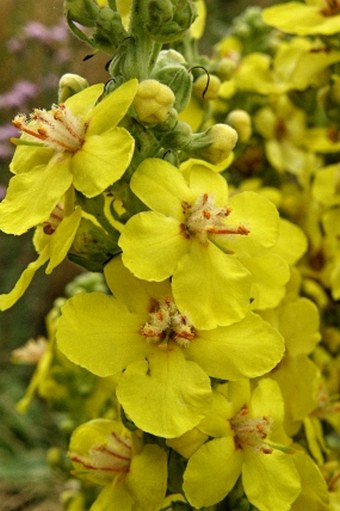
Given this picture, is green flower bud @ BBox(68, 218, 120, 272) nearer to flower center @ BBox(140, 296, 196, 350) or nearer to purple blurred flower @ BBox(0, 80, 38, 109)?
flower center @ BBox(140, 296, 196, 350)

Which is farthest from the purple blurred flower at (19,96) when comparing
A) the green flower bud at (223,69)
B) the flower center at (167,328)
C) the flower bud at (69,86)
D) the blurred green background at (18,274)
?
the flower center at (167,328)

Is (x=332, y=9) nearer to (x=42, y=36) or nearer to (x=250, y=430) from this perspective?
(x=250, y=430)

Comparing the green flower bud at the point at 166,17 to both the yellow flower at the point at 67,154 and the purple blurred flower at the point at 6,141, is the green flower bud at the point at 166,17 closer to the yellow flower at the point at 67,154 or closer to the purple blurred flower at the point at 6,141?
the yellow flower at the point at 67,154

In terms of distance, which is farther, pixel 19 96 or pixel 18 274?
pixel 18 274

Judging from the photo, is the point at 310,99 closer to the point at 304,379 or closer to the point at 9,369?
the point at 304,379

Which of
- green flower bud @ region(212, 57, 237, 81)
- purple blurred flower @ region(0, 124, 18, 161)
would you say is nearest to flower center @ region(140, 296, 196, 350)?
green flower bud @ region(212, 57, 237, 81)

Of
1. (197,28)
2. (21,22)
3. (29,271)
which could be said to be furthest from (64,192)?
(21,22)

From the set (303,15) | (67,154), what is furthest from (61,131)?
(303,15)
